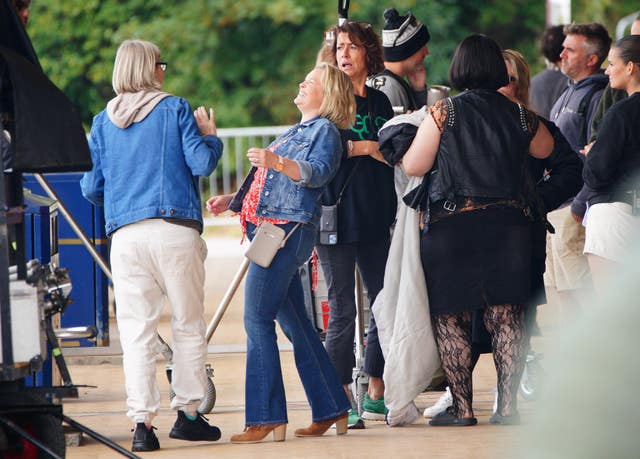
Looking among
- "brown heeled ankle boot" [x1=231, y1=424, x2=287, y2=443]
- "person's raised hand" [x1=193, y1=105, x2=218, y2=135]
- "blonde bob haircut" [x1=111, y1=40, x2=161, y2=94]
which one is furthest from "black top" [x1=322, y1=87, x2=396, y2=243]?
"blonde bob haircut" [x1=111, y1=40, x2=161, y2=94]

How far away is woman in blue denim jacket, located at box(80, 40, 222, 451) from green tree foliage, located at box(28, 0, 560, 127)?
18.1m

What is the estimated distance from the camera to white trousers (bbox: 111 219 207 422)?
20.3 ft

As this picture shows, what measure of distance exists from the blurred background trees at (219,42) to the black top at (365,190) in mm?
17444

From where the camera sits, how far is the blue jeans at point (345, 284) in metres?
6.74

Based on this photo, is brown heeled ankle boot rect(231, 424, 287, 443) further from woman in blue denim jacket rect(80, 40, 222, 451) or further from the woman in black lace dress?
the woman in black lace dress

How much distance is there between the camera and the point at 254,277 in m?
6.25

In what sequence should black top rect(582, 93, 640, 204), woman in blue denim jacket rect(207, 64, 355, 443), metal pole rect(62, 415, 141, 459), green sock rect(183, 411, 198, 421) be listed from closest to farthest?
metal pole rect(62, 415, 141, 459)
woman in blue denim jacket rect(207, 64, 355, 443)
green sock rect(183, 411, 198, 421)
black top rect(582, 93, 640, 204)

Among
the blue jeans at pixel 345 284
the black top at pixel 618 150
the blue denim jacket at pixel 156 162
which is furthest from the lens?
the black top at pixel 618 150

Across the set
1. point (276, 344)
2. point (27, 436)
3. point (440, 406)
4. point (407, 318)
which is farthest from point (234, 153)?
point (27, 436)

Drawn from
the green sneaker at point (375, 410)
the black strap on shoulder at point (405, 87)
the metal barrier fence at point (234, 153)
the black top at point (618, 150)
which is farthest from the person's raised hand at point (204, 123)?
the metal barrier fence at point (234, 153)

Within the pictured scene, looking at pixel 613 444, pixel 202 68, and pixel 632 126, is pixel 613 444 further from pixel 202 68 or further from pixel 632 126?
pixel 202 68

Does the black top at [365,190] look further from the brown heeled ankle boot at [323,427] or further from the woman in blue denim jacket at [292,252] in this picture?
the brown heeled ankle boot at [323,427]

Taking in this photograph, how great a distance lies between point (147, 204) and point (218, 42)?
19.0m

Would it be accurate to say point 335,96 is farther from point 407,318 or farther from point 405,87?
point 407,318
